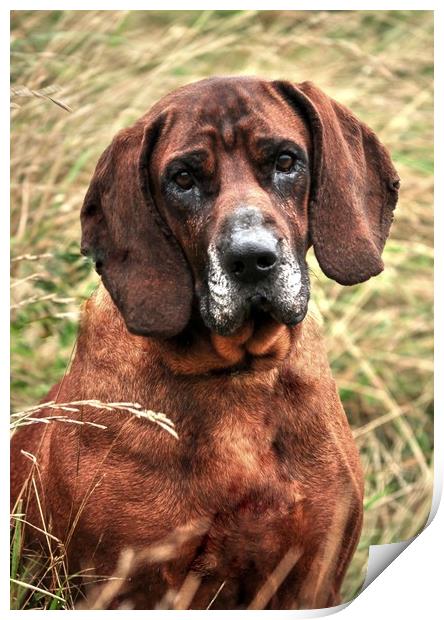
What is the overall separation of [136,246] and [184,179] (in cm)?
27

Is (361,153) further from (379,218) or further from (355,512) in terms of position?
(355,512)

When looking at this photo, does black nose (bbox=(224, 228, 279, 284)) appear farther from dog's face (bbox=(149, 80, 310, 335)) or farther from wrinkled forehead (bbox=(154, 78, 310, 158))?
wrinkled forehead (bbox=(154, 78, 310, 158))

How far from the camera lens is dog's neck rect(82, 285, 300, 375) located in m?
4.11

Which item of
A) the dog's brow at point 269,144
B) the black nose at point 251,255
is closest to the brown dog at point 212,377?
the dog's brow at point 269,144

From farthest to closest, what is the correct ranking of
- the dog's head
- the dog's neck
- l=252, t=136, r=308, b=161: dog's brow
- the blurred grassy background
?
the blurred grassy background < the dog's neck < l=252, t=136, r=308, b=161: dog's brow < the dog's head

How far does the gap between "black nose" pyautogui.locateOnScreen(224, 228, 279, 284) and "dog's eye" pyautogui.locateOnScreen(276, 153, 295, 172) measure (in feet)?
1.01

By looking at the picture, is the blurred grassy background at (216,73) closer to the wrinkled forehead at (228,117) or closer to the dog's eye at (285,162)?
the wrinkled forehead at (228,117)

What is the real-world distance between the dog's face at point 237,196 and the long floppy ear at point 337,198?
0.04m

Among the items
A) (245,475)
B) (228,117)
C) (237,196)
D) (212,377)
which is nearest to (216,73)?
(228,117)

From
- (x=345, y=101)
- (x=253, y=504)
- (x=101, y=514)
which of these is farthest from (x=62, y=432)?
(x=345, y=101)

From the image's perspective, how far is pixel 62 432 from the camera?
14.1 ft

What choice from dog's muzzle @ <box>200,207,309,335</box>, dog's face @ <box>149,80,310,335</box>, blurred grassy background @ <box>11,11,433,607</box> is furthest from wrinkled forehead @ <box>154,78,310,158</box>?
blurred grassy background @ <box>11,11,433,607</box>

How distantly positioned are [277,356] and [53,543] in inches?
37.3

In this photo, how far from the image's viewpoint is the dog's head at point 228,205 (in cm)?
386
